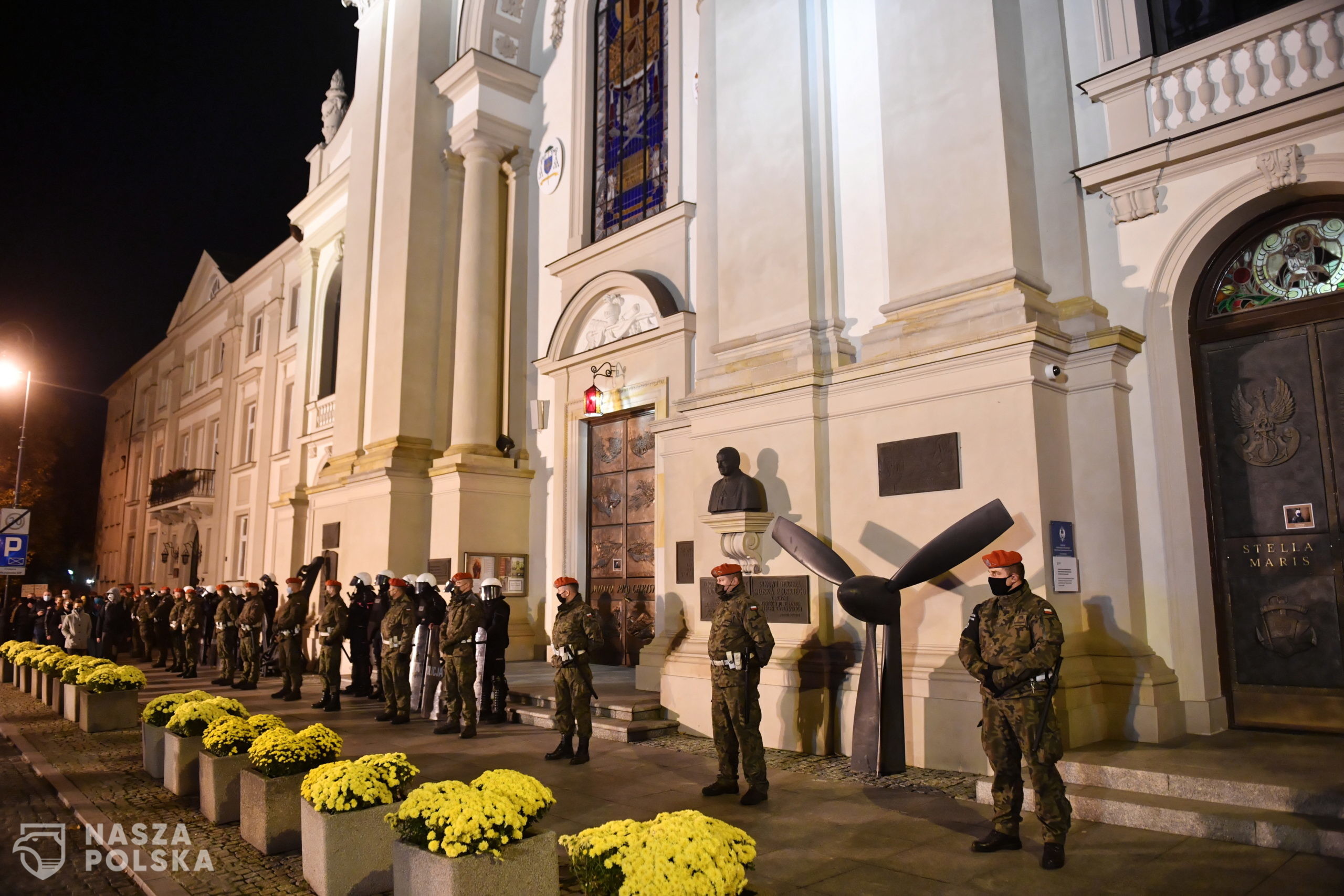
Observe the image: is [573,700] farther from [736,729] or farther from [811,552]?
[811,552]

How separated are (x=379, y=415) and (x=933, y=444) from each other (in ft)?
41.2

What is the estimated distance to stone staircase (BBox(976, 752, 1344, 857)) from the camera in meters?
5.35

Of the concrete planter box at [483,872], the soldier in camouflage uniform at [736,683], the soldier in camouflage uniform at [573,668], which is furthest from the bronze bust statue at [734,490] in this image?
the concrete planter box at [483,872]

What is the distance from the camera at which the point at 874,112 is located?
10180mm

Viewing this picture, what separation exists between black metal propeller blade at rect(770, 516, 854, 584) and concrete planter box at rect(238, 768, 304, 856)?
4680 mm

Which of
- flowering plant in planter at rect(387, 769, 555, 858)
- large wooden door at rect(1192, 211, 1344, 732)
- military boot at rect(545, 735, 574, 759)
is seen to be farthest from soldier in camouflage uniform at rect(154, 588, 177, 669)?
large wooden door at rect(1192, 211, 1344, 732)

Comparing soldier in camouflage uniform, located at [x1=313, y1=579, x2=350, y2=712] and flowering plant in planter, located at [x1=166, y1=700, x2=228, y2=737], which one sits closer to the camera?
flowering plant in planter, located at [x1=166, y1=700, x2=228, y2=737]

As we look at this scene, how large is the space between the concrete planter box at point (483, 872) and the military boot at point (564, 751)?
4195mm

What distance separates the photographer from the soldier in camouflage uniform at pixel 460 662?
10.5 meters

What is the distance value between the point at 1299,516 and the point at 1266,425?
0.88 meters

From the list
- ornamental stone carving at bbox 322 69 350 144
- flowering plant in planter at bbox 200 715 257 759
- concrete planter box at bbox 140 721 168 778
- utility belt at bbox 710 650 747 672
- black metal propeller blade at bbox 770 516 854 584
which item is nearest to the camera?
flowering plant in planter at bbox 200 715 257 759

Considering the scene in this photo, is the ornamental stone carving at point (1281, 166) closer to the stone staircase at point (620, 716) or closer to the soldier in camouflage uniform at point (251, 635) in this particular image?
the stone staircase at point (620, 716)

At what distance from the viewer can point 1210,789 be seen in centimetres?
599

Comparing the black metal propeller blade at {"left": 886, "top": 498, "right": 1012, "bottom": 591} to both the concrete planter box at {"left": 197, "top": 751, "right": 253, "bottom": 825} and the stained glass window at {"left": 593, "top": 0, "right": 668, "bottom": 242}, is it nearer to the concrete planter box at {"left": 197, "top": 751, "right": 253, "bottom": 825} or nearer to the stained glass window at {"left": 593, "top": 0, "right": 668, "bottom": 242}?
the concrete planter box at {"left": 197, "top": 751, "right": 253, "bottom": 825}
